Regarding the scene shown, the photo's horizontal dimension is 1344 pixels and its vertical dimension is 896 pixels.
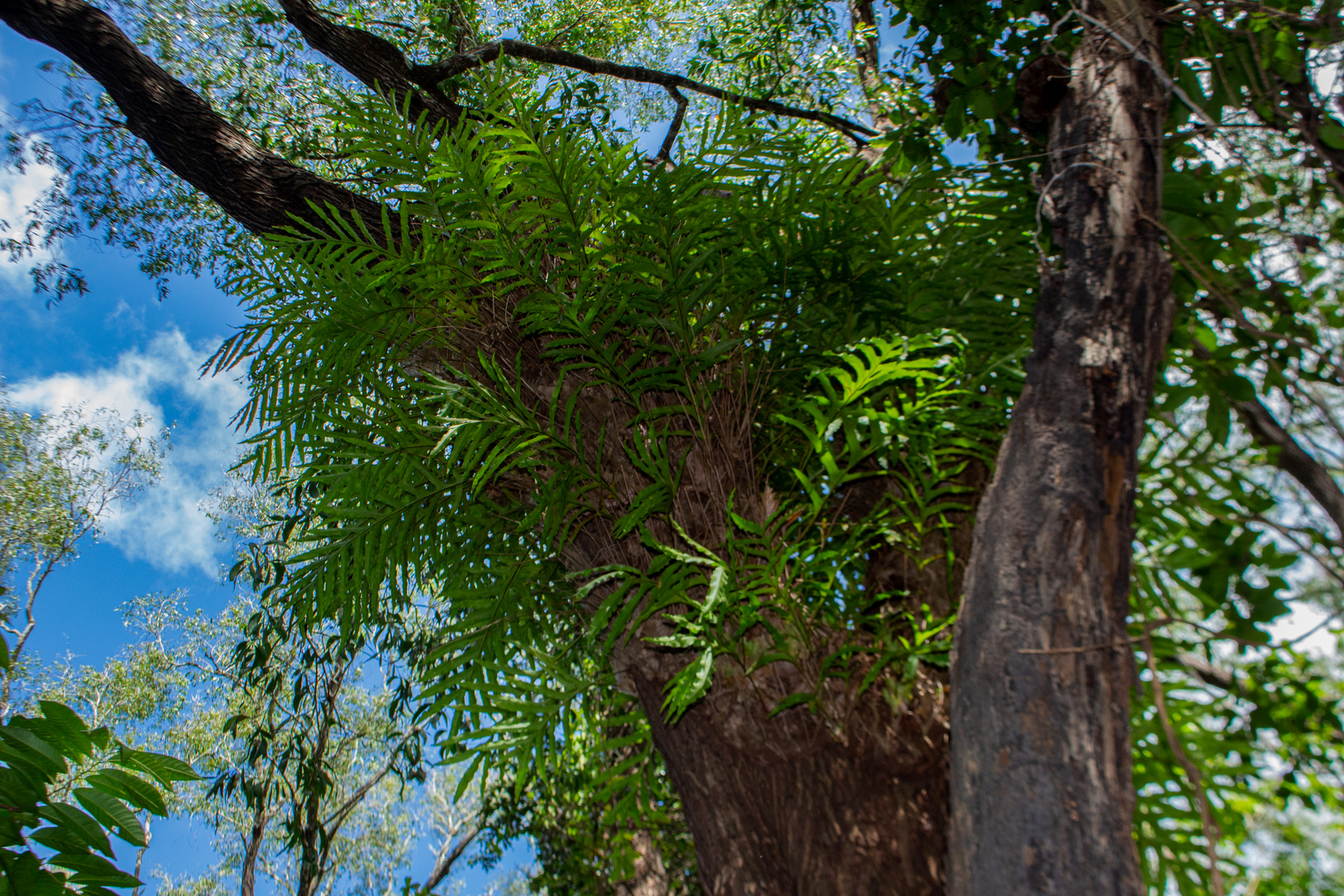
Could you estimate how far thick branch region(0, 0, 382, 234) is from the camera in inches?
71.7

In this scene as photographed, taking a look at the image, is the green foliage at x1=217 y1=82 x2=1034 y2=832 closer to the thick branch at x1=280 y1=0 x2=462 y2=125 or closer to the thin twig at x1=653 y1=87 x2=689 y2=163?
the thick branch at x1=280 y1=0 x2=462 y2=125

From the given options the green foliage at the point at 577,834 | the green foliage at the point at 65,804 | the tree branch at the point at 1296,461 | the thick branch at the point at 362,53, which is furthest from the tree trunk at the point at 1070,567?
the thick branch at the point at 362,53

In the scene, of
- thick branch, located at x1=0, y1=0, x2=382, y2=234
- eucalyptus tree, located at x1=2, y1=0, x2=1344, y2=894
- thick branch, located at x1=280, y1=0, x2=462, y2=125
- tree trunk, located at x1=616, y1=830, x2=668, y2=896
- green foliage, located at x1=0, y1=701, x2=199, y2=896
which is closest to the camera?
green foliage, located at x1=0, y1=701, x2=199, y2=896

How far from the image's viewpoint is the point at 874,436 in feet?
3.39

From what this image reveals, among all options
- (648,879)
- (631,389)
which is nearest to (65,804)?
(631,389)

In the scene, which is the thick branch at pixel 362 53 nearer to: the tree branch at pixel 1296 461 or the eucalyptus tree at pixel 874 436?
the eucalyptus tree at pixel 874 436

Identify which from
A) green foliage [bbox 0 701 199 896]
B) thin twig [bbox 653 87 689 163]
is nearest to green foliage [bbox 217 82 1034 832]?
green foliage [bbox 0 701 199 896]

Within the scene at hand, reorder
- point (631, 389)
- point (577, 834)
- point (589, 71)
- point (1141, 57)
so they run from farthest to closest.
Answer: point (589, 71)
point (577, 834)
point (631, 389)
point (1141, 57)

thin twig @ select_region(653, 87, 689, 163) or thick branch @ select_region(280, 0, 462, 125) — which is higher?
thin twig @ select_region(653, 87, 689, 163)

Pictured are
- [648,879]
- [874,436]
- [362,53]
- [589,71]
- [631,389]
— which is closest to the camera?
[874,436]

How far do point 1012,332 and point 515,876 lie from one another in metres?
10.4

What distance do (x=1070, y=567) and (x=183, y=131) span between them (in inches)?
88.7

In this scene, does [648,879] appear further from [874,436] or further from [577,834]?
[874,436]

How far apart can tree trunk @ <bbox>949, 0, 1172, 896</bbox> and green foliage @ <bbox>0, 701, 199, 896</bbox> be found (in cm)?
77
